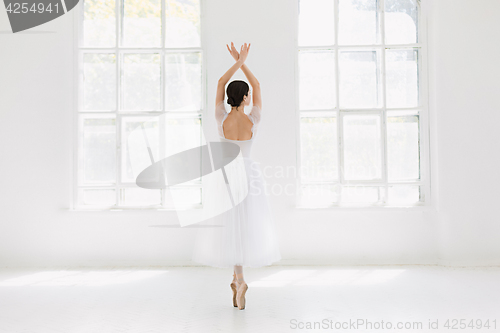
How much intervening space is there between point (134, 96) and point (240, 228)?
2320 millimetres

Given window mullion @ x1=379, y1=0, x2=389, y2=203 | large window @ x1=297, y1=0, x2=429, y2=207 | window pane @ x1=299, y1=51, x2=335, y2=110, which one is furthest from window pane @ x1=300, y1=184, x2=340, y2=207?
window pane @ x1=299, y1=51, x2=335, y2=110

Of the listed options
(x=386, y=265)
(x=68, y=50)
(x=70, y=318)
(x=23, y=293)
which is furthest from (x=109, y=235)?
(x=386, y=265)

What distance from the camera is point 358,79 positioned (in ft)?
13.8

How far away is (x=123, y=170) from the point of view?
13.8 feet

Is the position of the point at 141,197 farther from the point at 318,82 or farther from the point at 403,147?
the point at 403,147

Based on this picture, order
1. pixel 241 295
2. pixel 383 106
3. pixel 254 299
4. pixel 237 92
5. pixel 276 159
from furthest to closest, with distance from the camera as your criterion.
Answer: pixel 383 106 → pixel 276 159 → pixel 254 299 → pixel 237 92 → pixel 241 295

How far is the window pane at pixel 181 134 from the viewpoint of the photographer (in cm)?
416

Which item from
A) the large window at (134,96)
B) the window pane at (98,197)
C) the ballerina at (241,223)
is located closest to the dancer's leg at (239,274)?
the ballerina at (241,223)

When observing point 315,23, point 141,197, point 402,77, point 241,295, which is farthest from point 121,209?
point 402,77

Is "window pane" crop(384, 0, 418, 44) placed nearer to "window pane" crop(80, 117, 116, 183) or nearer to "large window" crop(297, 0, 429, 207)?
"large window" crop(297, 0, 429, 207)

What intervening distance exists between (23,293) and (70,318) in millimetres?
897

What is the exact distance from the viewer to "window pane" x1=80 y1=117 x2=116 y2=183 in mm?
4211

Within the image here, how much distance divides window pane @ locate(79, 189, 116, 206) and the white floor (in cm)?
74

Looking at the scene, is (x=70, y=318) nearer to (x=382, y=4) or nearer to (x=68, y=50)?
(x=68, y=50)
